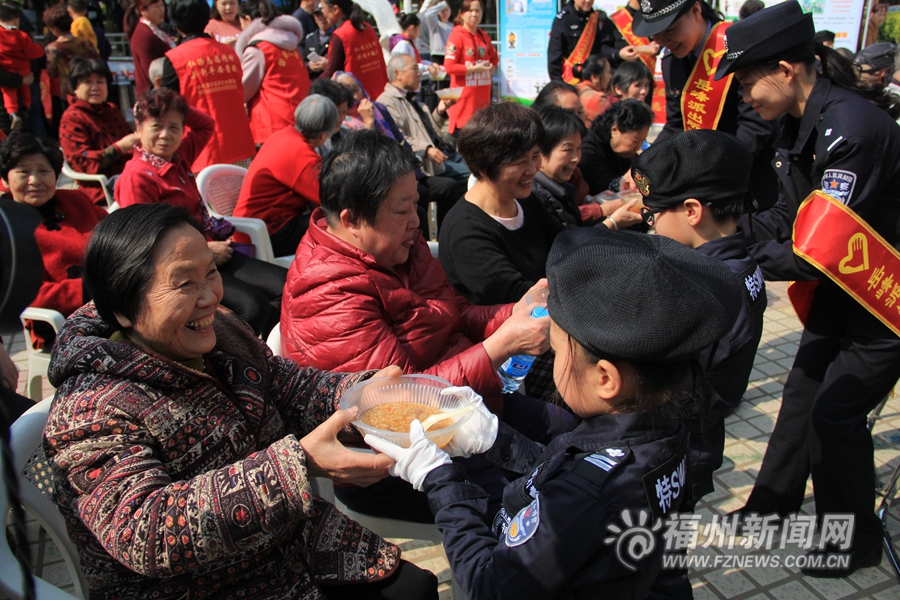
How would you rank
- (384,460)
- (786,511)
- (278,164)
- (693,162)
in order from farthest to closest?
(278,164)
(786,511)
(693,162)
(384,460)

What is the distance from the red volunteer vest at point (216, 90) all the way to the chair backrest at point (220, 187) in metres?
1.49

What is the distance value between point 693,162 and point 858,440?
1.39 m

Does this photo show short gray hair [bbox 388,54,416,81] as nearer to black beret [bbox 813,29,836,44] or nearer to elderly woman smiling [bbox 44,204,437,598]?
black beret [bbox 813,29,836,44]

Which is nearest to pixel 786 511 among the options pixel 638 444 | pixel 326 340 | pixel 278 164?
pixel 638 444

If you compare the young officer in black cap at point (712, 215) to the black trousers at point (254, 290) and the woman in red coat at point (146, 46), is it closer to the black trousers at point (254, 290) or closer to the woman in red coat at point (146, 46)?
the black trousers at point (254, 290)

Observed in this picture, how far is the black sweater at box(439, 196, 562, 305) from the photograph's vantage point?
295 cm

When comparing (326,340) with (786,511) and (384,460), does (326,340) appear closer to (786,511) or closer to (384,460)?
Result: (384,460)

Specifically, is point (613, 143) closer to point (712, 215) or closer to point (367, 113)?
point (367, 113)

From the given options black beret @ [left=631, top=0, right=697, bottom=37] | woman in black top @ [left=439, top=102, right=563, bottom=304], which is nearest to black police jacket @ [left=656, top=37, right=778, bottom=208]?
black beret @ [left=631, top=0, right=697, bottom=37]

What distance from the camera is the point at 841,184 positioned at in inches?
93.9

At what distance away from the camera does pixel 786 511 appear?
2.96 m

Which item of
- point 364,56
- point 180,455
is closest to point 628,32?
point 364,56

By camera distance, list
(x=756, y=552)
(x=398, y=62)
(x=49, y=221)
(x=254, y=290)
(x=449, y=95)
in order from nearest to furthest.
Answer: (x=756, y=552)
(x=49, y=221)
(x=254, y=290)
(x=398, y=62)
(x=449, y=95)

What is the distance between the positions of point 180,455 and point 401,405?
0.58 metres
